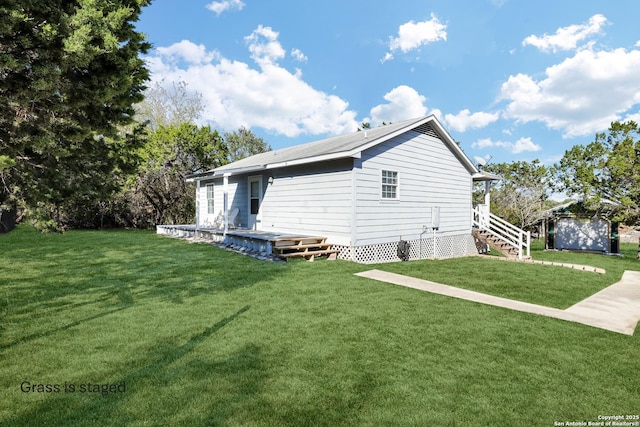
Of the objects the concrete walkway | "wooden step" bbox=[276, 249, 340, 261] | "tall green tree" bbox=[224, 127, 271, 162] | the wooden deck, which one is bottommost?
the concrete walkway

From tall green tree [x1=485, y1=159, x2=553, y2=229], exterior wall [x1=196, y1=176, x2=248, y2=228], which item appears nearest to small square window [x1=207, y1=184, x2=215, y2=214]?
exterior wall [x1=196, y1=176, x2=248, y2=228]

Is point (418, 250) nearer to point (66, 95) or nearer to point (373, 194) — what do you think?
point (373, 194)

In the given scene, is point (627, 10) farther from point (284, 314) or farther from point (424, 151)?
point (284, 314)

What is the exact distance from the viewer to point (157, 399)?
2721 mm

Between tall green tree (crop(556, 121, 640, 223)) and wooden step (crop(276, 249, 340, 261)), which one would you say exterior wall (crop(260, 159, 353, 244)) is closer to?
wooden step (crop(276, 249, 340, 261))

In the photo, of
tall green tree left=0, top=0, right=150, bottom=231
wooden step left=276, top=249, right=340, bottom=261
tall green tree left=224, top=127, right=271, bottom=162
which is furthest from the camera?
tall green tree left=224, top=127, right=271, bottom=162

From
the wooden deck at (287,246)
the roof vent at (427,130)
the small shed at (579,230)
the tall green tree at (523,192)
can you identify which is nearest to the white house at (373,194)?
the roof vent at (427,130)

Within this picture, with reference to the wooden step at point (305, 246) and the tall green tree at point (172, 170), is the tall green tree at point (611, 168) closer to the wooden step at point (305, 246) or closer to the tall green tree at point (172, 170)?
the wooden step at point (305, 246)

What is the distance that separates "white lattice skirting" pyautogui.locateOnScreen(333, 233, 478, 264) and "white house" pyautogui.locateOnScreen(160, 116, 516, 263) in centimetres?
3

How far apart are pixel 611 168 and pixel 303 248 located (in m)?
13.6

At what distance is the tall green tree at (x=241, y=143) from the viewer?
47.5 meters

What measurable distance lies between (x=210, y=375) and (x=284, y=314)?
2005mm

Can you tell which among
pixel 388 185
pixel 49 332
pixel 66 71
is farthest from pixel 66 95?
pixel 388 185

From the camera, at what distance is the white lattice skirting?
405 inches
